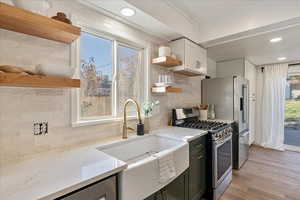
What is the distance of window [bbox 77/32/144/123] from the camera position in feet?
5.10

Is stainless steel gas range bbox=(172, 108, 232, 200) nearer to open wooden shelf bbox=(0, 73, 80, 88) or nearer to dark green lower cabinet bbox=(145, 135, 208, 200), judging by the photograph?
dark green lower cabinet bbox=(145, 135, 208, 200)

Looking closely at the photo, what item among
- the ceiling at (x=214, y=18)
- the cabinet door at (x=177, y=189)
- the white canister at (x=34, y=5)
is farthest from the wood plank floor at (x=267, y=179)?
the white canister at (x=34, y=5)

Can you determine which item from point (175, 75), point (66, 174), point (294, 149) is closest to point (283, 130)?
point (294, 149)

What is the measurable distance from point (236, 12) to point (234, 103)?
156 cm

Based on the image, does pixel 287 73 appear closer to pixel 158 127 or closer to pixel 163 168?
pixel 158 127

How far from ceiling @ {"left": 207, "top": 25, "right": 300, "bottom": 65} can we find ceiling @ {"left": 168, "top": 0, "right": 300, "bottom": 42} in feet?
1.43

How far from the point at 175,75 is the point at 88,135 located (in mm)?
1713

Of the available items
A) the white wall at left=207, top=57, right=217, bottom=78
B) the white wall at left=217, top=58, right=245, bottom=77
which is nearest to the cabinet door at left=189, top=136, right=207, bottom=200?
the white wall at left=207, top=57, right=217, bottom=78

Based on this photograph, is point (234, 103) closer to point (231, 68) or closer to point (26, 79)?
point (231, 68)

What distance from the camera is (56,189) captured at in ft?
2.33

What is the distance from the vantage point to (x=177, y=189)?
1.43m

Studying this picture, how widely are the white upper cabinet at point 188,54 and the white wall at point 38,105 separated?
104cm

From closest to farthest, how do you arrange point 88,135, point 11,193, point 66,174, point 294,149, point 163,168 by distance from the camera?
point 11,193, point 66,174, point 163,168, point 88,135, point 294,149

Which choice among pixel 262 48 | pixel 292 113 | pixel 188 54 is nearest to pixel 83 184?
pixel 188 54
